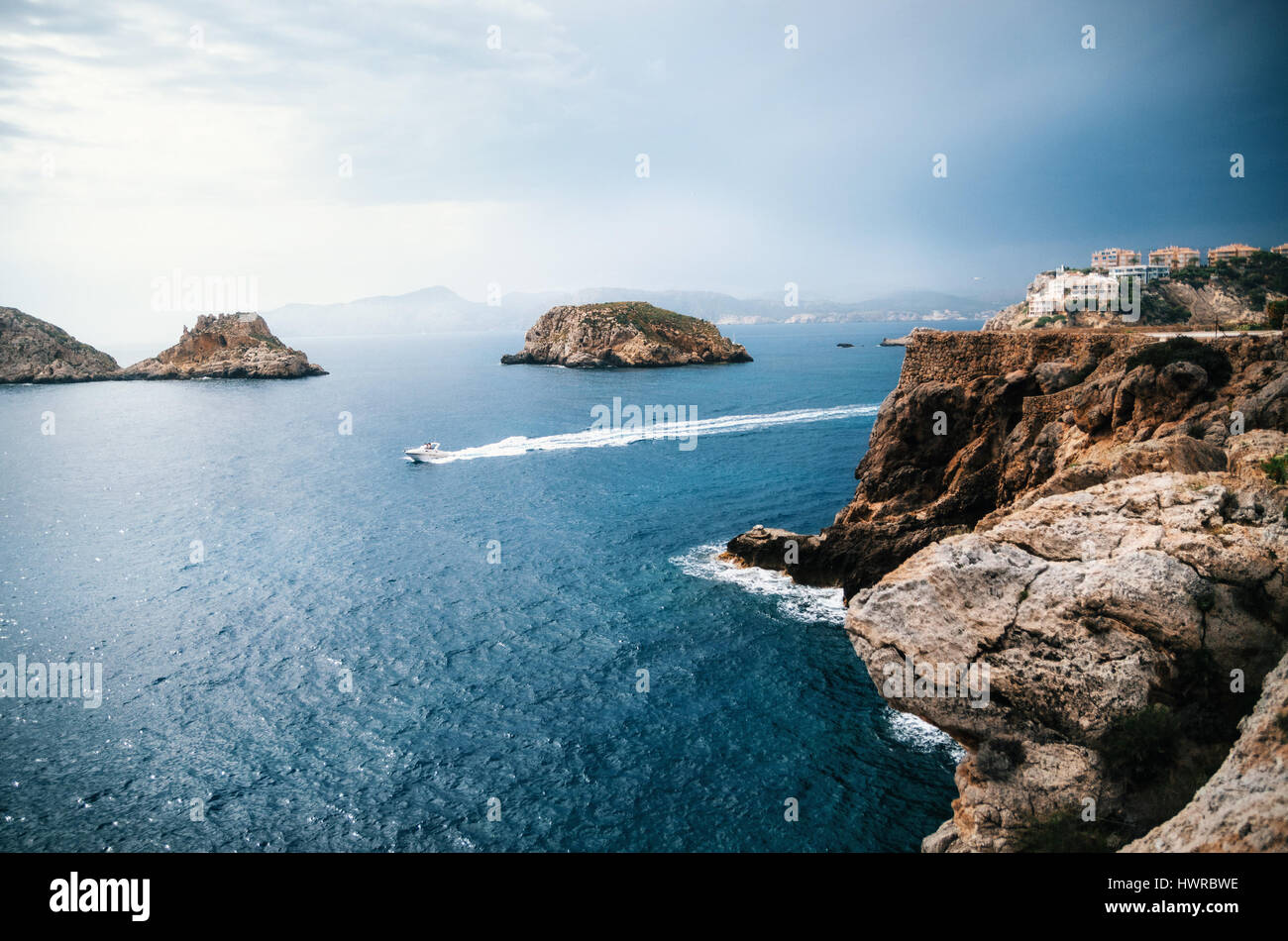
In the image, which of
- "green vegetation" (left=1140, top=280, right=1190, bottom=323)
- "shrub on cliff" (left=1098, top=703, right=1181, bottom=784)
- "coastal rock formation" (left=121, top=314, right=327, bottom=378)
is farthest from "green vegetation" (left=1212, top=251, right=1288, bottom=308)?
"coastal rock formation" (left=121, top=314, right=327, bottom=378)

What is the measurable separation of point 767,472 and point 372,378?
124508mm

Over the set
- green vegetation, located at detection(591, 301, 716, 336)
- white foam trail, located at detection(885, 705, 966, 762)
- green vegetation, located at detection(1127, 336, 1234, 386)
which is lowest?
white foam trail, located at detection(885, 705, 966, 762)

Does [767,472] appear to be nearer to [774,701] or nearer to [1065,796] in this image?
[774,701]

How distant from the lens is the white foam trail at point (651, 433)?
7019 centimetres

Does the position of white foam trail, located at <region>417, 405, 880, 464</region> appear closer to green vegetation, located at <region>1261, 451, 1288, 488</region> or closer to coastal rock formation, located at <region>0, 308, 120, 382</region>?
green vegetation, located at <region>1261, 451, 1288, 488</region>

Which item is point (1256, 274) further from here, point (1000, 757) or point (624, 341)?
point (1000, 757)

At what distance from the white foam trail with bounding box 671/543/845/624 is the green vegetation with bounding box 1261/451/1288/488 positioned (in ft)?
59.8

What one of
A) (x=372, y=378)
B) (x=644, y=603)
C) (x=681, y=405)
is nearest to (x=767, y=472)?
(x=644, y=603)

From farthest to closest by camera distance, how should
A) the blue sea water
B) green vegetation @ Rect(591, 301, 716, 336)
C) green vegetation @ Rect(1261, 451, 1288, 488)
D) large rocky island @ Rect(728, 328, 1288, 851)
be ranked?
green vegetation @ Rect(591, 301, 716, 336), the blue sea water, green vegetation @ Rect(1261, 451, 1288, 488), large rocky island @ Rect(728, 328, 1288, 851)

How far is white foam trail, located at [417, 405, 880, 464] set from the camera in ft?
230

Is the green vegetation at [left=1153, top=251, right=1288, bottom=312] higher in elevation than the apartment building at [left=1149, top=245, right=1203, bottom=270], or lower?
lower

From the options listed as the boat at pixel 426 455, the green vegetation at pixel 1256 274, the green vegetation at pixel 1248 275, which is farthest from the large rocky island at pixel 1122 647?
the green vegetation at pixel 1248 275
